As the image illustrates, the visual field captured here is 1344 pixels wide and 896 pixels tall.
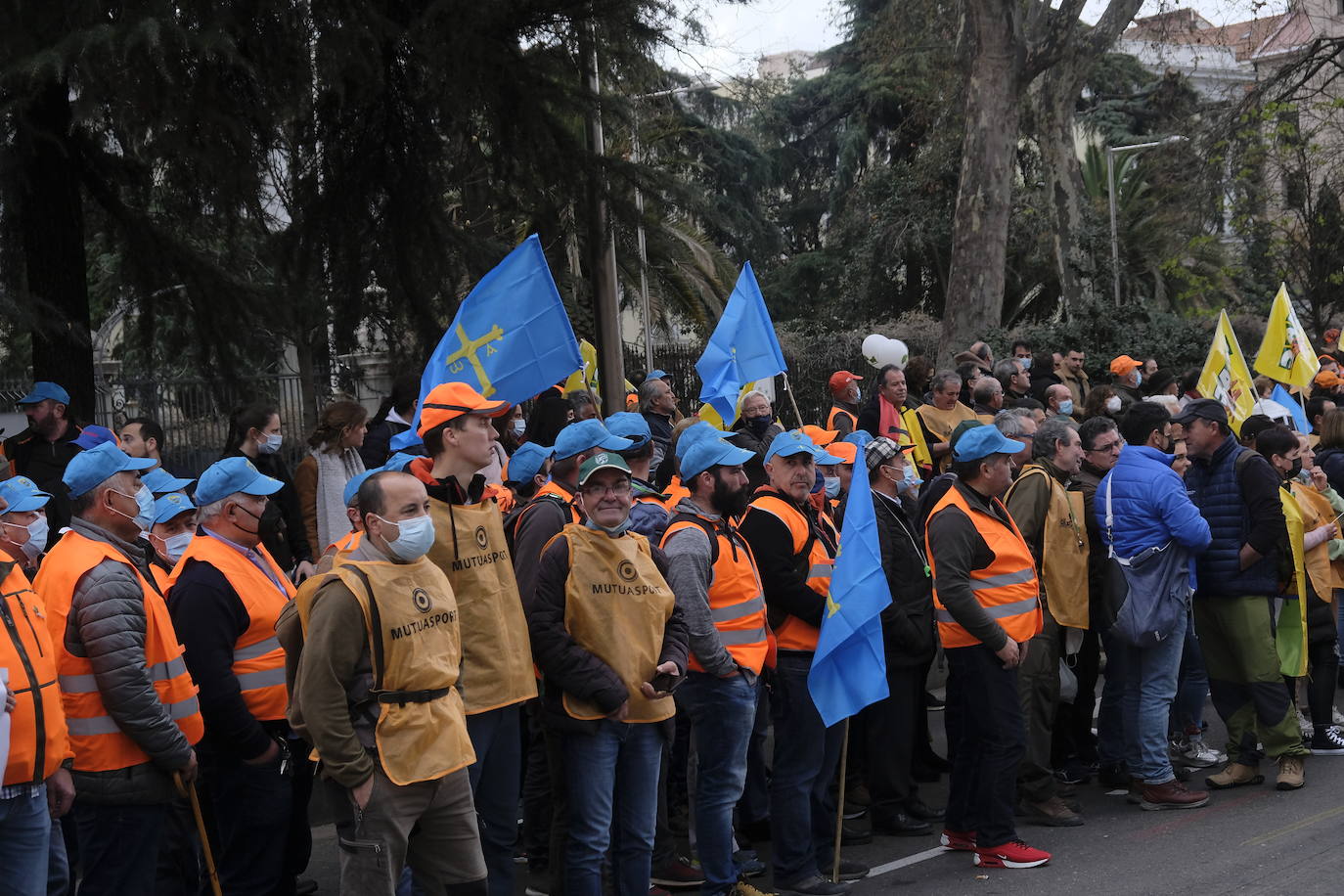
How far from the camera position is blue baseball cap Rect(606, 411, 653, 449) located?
6969 mm

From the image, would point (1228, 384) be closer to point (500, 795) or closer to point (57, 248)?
point (500, 795)

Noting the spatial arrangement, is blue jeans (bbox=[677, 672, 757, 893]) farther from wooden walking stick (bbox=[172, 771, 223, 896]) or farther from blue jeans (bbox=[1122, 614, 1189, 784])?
blue jeans (bbox=[1122, 614, 1189, 784])

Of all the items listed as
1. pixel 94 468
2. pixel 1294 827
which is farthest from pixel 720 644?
pixel 1294 827

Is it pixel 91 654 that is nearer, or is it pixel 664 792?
pixel 91 654

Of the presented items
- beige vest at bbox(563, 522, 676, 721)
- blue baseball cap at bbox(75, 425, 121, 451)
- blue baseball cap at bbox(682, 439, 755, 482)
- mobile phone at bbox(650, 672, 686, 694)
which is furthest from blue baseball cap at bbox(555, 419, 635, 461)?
blue baseball cap at bbox(75, 425, 121, 451)

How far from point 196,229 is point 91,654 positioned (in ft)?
18.4

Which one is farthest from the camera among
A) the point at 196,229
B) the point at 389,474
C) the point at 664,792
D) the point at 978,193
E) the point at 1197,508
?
the point at 978,193

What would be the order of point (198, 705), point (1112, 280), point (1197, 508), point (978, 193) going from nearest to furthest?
point (198, 705) < point (1197, 508) < point (978, 193) < point (1112, 280)

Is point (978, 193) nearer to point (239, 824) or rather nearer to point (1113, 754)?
point (1113, 754)

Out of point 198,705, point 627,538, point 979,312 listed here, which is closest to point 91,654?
point 198,705

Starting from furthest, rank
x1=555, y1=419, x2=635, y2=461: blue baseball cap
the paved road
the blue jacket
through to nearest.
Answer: the blue jacket < the paved road < x1=555, y1=419, x2=635, y2=461: blue baseball cap

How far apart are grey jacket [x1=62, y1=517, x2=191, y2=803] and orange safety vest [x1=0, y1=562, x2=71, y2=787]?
0.38 m

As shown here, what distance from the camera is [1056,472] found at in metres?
7.94

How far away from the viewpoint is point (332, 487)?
8.11m
